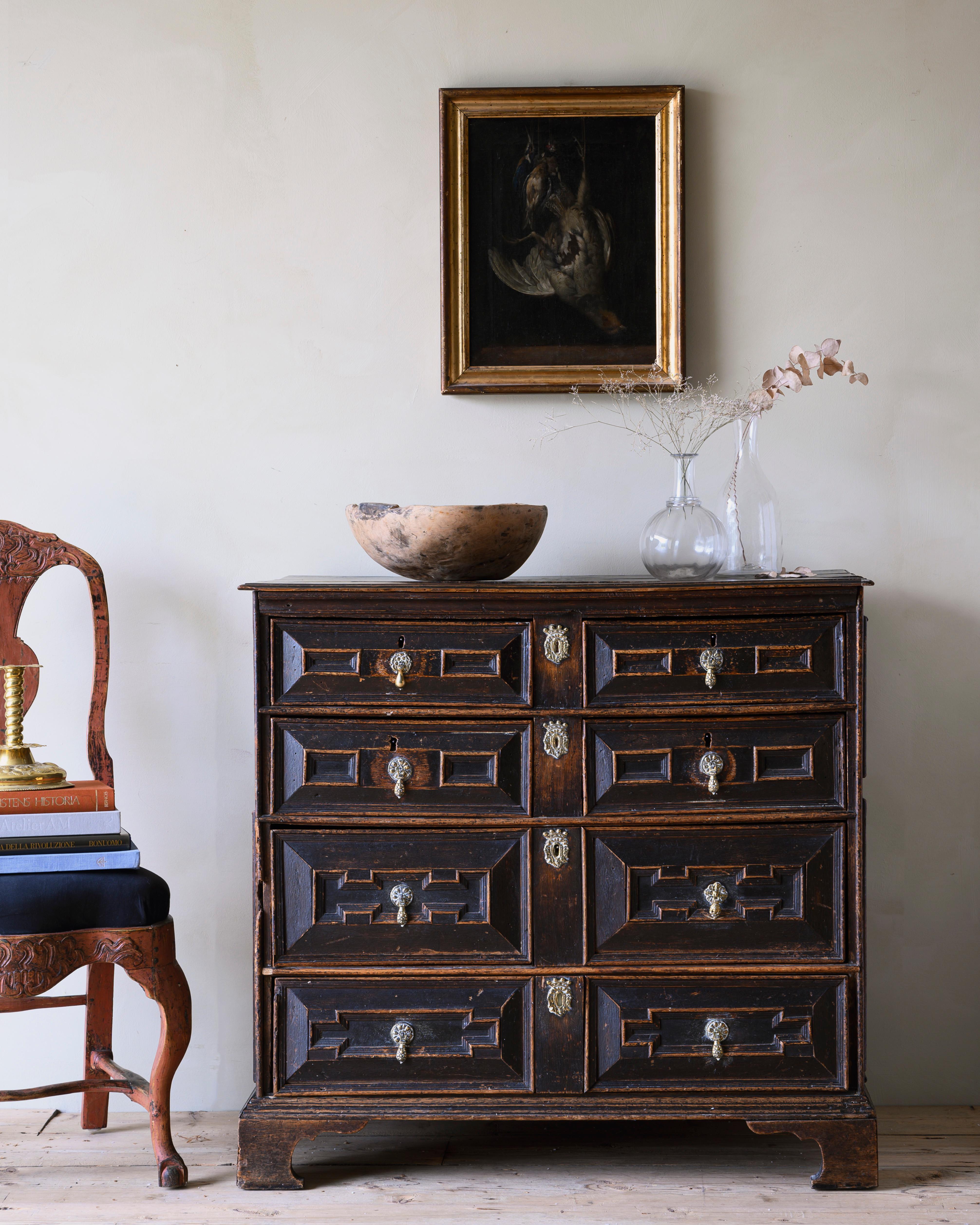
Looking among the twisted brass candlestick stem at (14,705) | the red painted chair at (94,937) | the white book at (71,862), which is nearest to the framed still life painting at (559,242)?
the red painted chair at (94,937)

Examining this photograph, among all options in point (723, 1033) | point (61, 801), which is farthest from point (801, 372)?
point (61, 801)

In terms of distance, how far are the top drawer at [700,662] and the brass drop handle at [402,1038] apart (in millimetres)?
661

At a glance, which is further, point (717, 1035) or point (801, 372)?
point (801, 372)

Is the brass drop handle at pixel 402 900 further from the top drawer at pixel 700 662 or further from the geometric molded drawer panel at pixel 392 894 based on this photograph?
the top drawer at pixel 700 662

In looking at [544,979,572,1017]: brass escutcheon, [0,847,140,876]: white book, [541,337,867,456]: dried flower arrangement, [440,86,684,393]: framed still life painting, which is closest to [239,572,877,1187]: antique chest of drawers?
[544,979,572,1017]: brass escutcheon

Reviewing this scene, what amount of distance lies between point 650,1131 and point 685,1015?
459 millimetres

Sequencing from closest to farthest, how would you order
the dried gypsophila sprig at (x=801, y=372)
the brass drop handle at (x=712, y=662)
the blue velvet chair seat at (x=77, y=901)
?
the blue velvet chair seat at (x=77, y=901) → the brass drop handle at (x=712, y=662) → the dried gypsophila sprig at (x=801, y=372)

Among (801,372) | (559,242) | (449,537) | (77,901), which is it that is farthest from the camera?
(559,242)

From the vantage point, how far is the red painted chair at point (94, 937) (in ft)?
6.27

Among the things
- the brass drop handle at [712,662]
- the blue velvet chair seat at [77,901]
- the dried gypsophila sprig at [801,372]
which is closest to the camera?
the blue velvet chair seat at [77,901]

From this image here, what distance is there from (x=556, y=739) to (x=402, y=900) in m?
0.43

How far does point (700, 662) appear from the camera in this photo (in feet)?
6.64

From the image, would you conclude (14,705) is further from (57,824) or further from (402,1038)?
(402,1038)

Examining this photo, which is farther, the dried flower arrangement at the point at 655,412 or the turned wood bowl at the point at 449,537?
the dried flower arrangement at the point at 655,412
